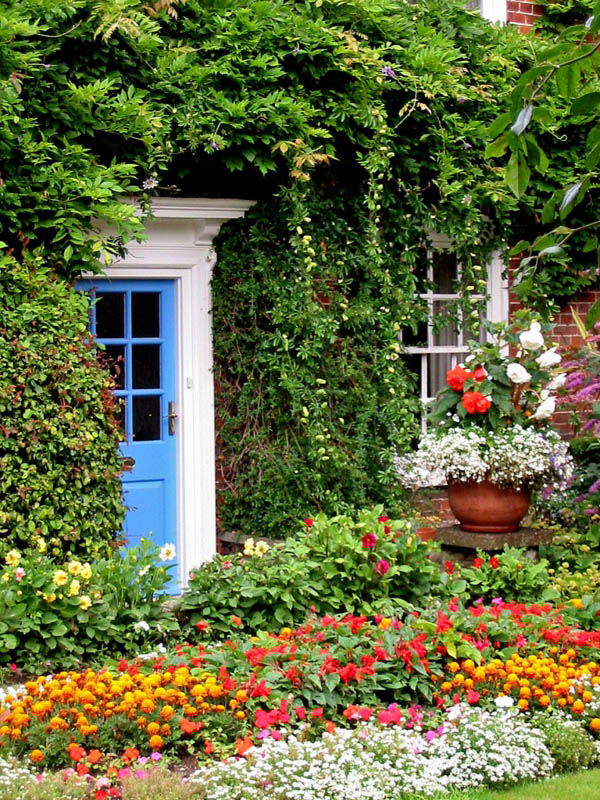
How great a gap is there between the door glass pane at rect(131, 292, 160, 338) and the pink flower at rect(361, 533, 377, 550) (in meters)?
2.88

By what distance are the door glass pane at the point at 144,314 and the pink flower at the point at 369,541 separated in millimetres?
2877

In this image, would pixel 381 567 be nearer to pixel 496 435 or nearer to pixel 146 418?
pixel 496 435

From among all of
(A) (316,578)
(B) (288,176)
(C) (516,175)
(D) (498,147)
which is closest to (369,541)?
(A) (316,578)

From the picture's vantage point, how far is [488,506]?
7.45 m

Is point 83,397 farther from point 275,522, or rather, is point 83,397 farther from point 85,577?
point 275,522

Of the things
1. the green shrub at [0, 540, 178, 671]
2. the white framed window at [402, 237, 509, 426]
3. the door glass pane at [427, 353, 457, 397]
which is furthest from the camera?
the door glass pane at [427, 353, 457, 397]

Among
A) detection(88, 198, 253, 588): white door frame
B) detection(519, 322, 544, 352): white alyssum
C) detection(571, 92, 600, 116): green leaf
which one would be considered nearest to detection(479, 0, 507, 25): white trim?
detection(88, 198, 253, 588): white door frame

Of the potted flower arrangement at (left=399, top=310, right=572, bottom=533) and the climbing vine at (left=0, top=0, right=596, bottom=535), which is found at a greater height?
the climbing vine at (left=0, top=0, right=596, bottom=535)

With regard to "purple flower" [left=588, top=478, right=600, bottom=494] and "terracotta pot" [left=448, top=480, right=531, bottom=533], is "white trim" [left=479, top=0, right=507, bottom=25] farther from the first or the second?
"terracotta pot" [left=448, top=480, right=531, bottom=533]

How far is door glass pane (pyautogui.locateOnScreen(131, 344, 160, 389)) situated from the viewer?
8109 mm

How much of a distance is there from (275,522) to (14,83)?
11.4ft

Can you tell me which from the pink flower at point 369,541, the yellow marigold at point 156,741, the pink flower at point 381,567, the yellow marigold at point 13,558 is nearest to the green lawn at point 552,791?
the yellow marigold at point 156,741

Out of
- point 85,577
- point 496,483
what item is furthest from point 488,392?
point 85,577

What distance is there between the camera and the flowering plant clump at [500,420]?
7.32 meters
